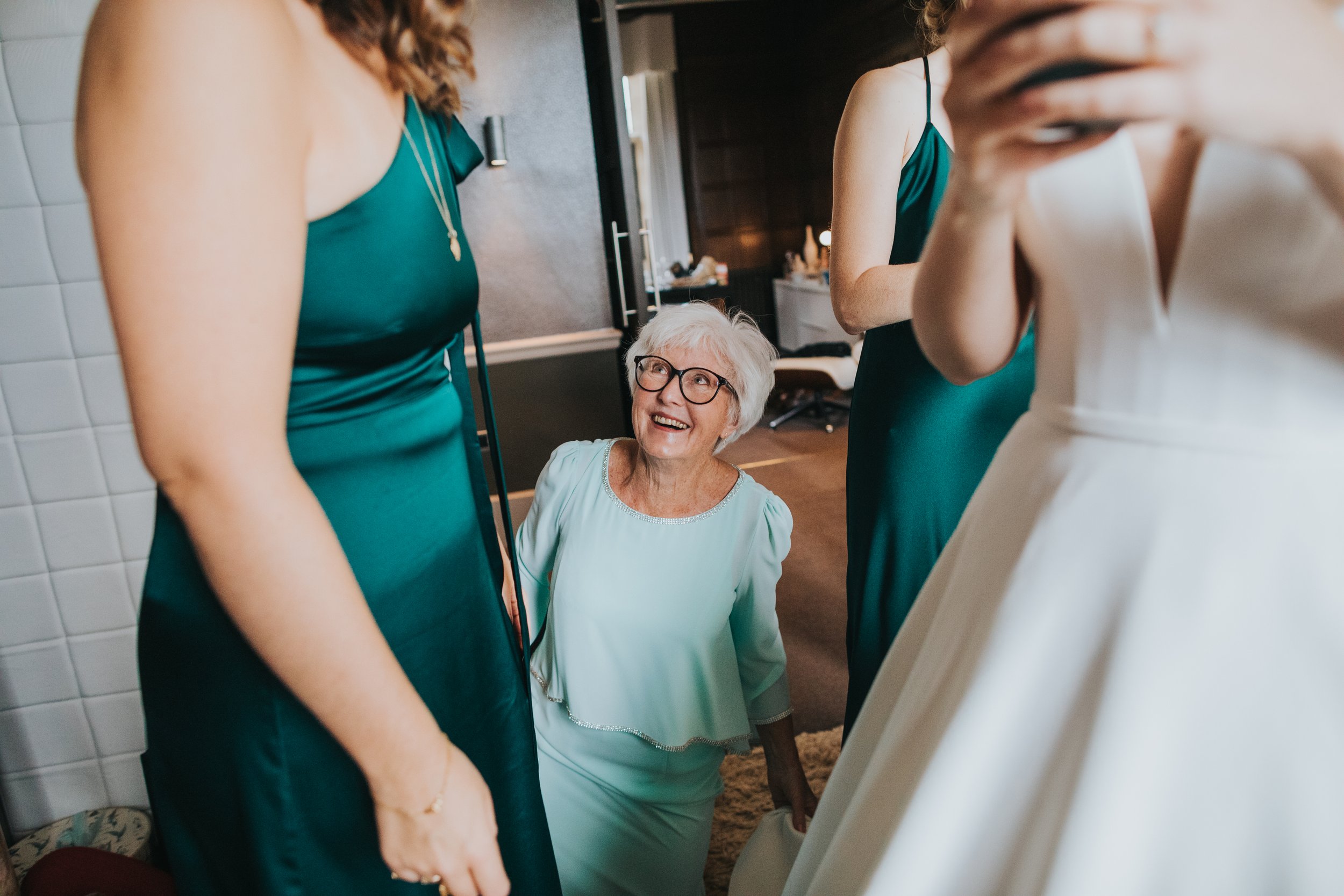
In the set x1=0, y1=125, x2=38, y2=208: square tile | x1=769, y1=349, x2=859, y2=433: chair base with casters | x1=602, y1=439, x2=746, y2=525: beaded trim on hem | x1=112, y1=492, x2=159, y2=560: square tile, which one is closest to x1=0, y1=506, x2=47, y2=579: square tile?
x1=112, y1=492, x2=159, y2=560: square tile

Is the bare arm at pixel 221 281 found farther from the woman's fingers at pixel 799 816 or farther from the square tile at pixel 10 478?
the square tile at pixel 10 478

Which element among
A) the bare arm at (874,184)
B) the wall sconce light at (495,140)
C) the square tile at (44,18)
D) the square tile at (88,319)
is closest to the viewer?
the bare arm at (874,184)

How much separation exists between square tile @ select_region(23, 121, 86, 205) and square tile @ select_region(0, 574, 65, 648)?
78cm

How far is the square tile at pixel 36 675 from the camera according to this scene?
1.74 m

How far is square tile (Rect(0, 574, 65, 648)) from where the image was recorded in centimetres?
170

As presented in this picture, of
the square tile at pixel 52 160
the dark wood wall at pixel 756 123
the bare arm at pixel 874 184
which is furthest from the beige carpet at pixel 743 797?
the dark wood wall at pixel 756 123

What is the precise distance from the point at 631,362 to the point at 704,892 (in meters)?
1.16

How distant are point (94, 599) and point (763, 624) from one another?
4.65 feet

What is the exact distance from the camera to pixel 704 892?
1.76 m

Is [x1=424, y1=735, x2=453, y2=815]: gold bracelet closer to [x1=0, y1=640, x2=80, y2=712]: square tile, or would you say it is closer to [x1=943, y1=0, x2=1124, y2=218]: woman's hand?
[x1=943, y1=0, x2=1124, y2=218]: woman's hand

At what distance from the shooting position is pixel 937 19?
4.37ft

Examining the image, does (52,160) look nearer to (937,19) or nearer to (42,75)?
(42,75)

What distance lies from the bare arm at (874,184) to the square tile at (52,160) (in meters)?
1.41

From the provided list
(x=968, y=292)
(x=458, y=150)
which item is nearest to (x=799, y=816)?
(x=968, y=292)
